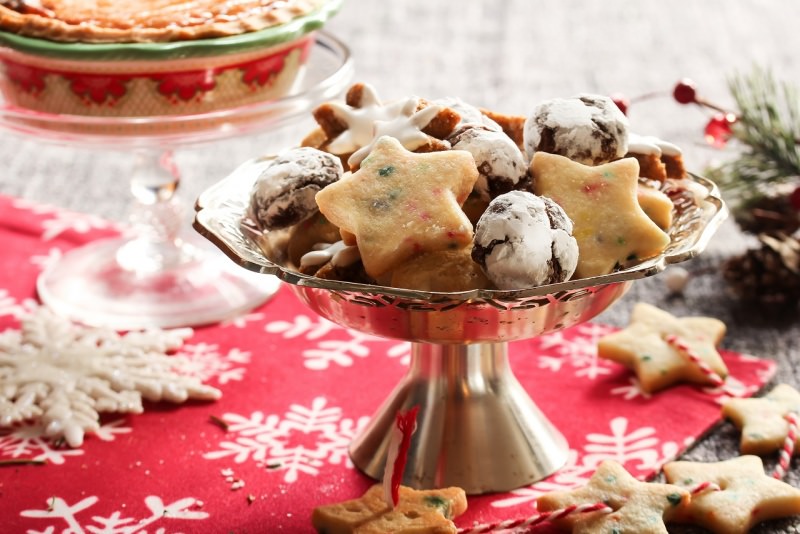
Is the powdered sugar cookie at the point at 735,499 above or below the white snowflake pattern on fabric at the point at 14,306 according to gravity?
above

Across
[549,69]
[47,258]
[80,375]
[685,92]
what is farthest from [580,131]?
[549,69]

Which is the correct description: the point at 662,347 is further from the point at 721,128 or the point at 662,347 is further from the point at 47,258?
the point at 47,258

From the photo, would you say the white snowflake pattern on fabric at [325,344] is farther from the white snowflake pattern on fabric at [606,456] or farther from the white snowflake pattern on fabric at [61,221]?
the white snowflake pattern on fabric at [61,221]

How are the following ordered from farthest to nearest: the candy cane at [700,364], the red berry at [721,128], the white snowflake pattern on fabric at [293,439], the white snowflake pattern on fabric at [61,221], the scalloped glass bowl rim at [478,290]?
the white snowflake pattern on fabric at [61,221], the red berry at [721,128], the candy cane at [700,364], the white snowflake pattern on fabric at [293,439], the scalloped glass bowl rim at [478,290]

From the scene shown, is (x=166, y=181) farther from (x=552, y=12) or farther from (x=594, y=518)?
(x=552, y=12)

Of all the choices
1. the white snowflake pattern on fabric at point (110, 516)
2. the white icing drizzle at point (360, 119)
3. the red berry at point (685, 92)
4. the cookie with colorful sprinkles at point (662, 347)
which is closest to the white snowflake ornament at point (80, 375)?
the white snowflake pattern on fabric at point (110, 516)

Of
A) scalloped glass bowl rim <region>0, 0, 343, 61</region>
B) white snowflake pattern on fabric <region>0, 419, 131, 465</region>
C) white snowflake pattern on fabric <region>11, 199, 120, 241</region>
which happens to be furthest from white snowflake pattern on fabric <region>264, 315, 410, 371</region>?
white snowflake pattern on fabric <region>11, 199, 120, 241</region>
